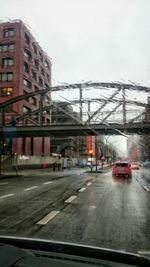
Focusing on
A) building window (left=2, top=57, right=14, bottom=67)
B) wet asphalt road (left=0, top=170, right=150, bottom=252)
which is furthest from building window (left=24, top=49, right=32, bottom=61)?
wet asphalt road (left=0, top=170, right=150, bottom=252)

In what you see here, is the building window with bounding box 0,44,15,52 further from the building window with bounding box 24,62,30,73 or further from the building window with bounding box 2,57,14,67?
the building window with bounding box 24,62,30,73

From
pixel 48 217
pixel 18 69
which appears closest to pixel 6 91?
pixel 18 69

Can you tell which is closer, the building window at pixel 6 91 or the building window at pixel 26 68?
the building window at pixel 6 91

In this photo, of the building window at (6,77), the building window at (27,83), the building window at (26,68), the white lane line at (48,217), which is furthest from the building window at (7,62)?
the white lane line at (48,217)

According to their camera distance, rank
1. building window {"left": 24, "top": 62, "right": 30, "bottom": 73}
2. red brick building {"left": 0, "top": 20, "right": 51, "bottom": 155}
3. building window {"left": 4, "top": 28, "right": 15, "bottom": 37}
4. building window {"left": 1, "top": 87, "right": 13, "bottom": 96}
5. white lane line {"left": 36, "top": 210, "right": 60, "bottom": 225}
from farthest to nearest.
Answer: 1. building window {"left": 24, "top": 62, "right": 30, "bottom": 73}
2. building window {"left": 4, "top": 28, "right": 15, "bottom": 37}
3. building window {"left": 1, "top": 87, "right": 13, "bottom": 96}
4. red brick building {"left": 0, "top": 20, "right": 51, "bottom": 155}
5. white lane line {"left": 36, "top": 210, "right": 60, "bottom": 225}

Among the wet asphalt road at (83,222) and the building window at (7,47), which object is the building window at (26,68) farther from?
the wet asphalt road at (83,222)

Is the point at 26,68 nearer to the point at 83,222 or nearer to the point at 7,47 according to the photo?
the point at 7,47

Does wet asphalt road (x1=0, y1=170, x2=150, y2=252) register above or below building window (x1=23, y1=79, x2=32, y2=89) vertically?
below

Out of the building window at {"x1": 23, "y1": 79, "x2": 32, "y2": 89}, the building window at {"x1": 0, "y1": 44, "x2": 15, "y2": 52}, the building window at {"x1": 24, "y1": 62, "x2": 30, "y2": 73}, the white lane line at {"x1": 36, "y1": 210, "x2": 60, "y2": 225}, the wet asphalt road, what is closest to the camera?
the wet asphalt road

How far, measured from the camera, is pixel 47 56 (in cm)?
9650

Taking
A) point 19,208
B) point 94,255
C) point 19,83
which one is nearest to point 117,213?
point 19,208

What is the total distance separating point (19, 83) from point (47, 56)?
23.3 meters

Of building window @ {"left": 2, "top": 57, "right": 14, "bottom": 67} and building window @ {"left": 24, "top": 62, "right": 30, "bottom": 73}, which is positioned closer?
building window @ {"left": 2, "top": 57, "right": 14, "bottom": 67}

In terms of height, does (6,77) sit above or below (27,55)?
below
